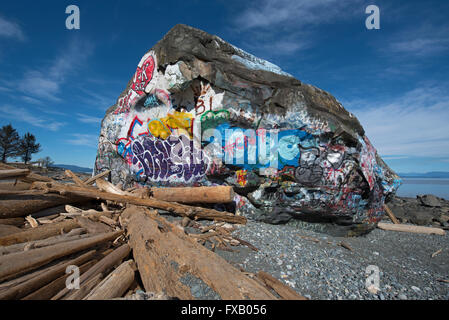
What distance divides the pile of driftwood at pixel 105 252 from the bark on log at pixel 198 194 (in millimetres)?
435

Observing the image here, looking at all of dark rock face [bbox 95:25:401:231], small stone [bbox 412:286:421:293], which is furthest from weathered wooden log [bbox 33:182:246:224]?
small stone [bbox 412:286:421:293]

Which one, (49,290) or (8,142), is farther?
(8,142)

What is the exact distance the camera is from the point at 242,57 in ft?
24.0

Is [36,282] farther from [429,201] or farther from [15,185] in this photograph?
[429,201]

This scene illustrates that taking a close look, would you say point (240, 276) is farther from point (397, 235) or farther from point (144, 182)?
point (397, 235)

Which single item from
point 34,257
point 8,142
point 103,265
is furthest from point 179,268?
point 8,142

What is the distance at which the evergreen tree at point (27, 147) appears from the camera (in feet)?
108

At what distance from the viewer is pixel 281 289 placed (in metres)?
2.41

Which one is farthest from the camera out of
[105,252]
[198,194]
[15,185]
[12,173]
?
[198,194]

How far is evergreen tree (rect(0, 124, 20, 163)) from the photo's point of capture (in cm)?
3091

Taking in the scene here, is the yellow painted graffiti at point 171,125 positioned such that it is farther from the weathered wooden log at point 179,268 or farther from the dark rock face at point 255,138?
the weathered wooden log at point 179,268

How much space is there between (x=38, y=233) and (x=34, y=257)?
47.1 inches
